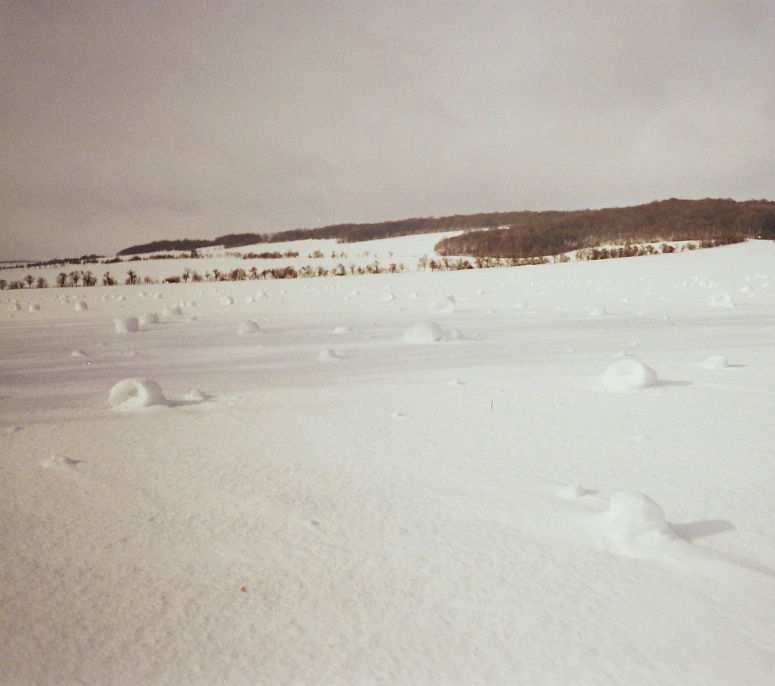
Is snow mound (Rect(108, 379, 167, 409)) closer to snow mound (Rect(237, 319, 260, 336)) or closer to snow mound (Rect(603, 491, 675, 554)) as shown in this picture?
snow mound (Rect(603, 491, 675, 554))

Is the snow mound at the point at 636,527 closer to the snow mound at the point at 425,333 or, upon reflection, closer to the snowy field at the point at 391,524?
the snowy field at the point at 391,524

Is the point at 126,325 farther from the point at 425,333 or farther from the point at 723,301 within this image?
the point at 723,301

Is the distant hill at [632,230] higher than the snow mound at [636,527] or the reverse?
higher

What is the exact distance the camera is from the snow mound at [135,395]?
2906mm

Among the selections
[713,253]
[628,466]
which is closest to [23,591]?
[628,466]

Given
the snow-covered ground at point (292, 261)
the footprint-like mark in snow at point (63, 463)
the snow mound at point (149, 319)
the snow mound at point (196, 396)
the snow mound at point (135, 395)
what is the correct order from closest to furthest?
the footprint-like mark in snow at point (63, 463) < the snow mound at point (135, 395) < the snow mound at point (196, 396) < the snow mound at point (149, 319) < the snow-covered ground at point (292, 261)

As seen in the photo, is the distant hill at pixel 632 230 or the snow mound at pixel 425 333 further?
the distant hill at pixel 632 230

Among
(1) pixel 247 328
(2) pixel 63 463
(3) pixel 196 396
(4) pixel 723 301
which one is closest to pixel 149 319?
(1) pixel 247 328

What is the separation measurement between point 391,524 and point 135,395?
192 centimetres

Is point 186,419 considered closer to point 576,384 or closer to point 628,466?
point 628,466

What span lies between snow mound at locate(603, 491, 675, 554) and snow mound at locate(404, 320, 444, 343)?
362 centimetres

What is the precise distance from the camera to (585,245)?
28844mm

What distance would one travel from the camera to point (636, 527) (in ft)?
4.84

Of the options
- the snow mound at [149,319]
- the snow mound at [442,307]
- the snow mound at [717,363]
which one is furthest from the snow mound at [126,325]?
the snow mound at [717,363]
